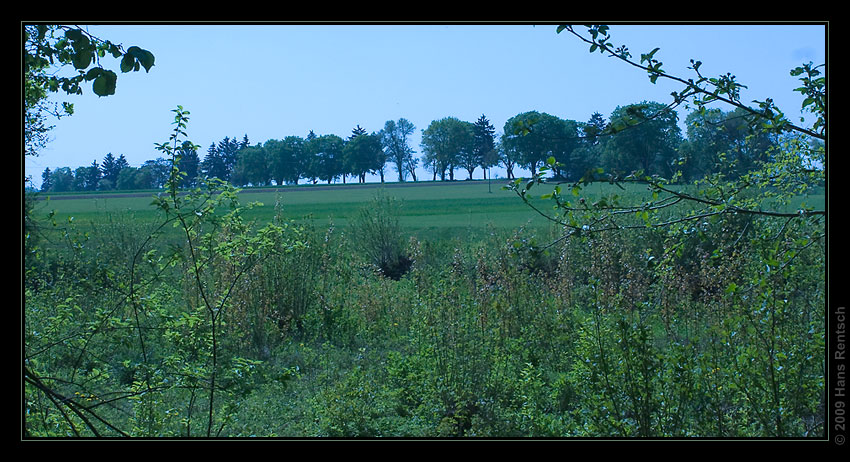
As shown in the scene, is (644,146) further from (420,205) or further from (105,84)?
(420,205)

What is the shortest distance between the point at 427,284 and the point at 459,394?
3.51 metres

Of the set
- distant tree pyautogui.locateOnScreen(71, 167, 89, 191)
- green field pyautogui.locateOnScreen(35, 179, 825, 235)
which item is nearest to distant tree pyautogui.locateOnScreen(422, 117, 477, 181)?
distant tree pyautogui.locateOnScreen(71, 167, 89, 191)

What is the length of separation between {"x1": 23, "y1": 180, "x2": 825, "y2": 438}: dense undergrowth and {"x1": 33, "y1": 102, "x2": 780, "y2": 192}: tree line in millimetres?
590

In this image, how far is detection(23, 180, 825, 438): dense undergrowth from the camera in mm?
3299

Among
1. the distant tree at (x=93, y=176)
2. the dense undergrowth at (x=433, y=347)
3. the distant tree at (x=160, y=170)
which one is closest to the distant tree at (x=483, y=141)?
the dense undergrowth at (x=433, y=347)

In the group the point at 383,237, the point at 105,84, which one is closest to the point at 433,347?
the point at 105,84

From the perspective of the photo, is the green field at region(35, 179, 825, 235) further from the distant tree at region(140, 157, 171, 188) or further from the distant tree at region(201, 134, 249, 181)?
the distant tree at region(140, 157, 171, 188)

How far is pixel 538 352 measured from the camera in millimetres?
6035

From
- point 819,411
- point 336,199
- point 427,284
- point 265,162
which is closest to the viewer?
point 819,411

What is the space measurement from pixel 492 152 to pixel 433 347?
2.47 m

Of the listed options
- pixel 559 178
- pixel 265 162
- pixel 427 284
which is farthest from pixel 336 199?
pixel 559 178

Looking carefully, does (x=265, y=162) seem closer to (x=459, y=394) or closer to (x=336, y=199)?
(x=459, y=394)
